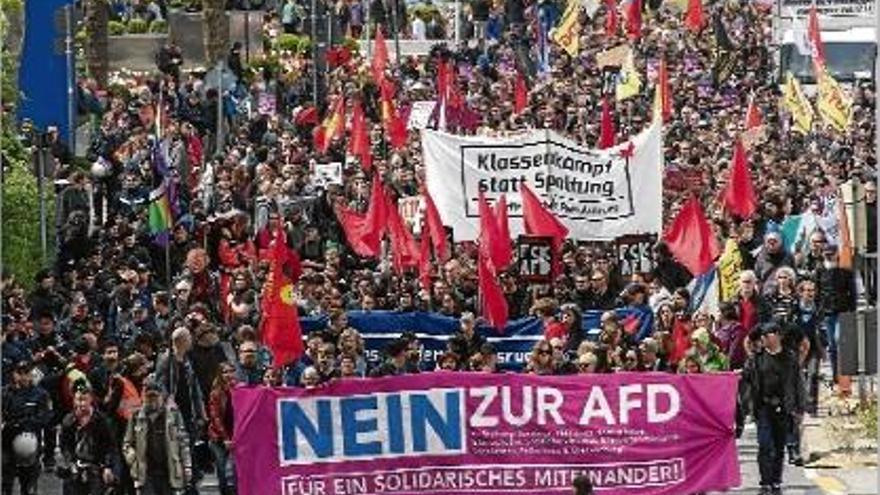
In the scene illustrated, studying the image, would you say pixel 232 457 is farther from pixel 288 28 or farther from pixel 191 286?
pixel 288 28

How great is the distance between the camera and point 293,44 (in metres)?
54.8

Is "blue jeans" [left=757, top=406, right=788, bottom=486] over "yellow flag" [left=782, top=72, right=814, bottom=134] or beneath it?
beneath

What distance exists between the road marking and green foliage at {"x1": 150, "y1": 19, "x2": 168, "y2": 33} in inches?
1146

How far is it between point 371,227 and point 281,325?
20.9ft

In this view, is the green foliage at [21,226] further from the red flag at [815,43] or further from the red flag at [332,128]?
A: the red flag at [815,43]

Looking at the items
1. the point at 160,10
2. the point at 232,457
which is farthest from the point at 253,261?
the point at 160,10

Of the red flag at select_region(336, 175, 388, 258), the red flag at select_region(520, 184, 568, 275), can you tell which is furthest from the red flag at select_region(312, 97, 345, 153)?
the red flag at select_region(520, 184, 568, 275)

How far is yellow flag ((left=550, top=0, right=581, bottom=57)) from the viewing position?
48.9 meters

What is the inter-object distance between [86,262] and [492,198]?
11.1 feet

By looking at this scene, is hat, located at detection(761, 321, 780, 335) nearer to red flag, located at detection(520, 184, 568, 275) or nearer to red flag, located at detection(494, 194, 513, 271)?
red flag, located at detection(494, 194, 513, 271)

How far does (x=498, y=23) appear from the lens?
5834 centimetres

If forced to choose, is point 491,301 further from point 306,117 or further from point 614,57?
point 614,57

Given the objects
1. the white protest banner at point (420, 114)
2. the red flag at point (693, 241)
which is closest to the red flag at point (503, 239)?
the red flag at point (693, 241)

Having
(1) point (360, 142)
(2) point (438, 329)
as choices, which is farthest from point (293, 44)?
(2) point (438, 329)
